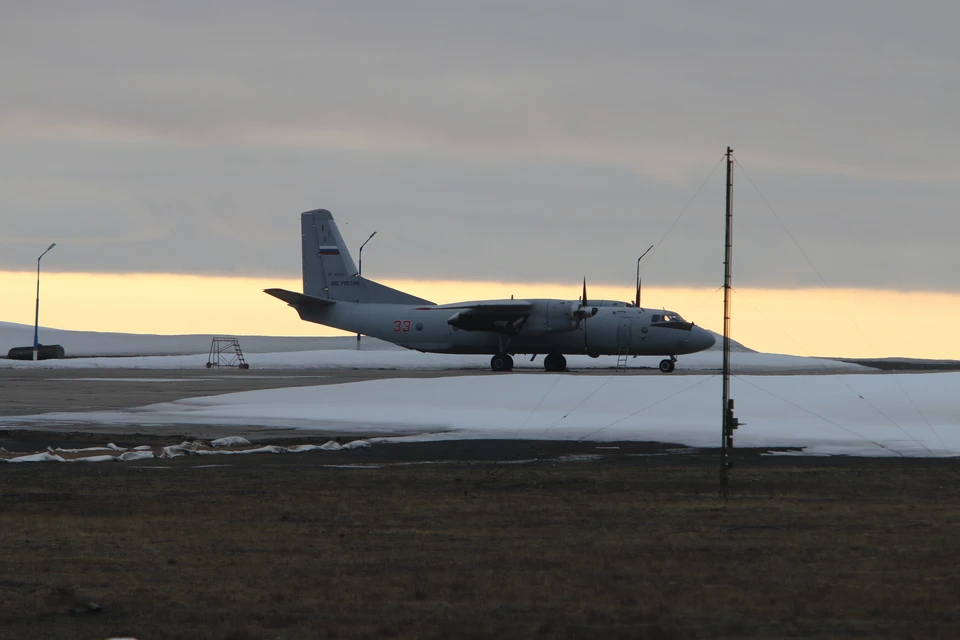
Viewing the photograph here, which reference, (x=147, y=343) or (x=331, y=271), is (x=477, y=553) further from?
(x=147, y=343)

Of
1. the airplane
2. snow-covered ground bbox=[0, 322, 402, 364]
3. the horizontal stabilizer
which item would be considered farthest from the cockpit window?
snow-covered ground bbox=[0, 322, 402, 364]

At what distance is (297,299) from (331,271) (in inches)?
133

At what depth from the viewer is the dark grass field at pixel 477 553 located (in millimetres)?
9109

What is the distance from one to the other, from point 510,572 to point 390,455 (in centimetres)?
1323

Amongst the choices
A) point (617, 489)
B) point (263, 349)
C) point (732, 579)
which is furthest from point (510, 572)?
point (263, 349)

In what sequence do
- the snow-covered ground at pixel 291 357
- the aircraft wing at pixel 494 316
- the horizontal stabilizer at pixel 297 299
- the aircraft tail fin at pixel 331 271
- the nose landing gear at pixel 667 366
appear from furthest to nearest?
the snow-covered ground at pixel 291 357, the aircraft tail fin at pixel 331 271, the horizontal stabilizer at pixel 297 299, the aircraft wing at pixel 494 316, the nose landing gear at pixel 667 366

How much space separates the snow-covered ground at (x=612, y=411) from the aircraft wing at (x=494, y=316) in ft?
75.5

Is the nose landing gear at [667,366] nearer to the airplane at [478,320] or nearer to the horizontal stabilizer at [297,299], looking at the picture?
the airplane at [478,320]

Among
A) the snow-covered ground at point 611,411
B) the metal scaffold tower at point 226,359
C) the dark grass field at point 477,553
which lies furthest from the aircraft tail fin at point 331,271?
the dark grass field at point 477,553

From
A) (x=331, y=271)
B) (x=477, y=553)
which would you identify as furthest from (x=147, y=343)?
(x=477, y=553)

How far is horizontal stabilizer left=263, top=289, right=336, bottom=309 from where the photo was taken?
6894 centimetres

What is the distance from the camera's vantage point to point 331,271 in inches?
2840

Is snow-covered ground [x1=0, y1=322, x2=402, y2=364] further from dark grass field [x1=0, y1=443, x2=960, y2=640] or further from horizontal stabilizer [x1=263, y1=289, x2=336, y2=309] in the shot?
dark grass field [x1=0, y1=443, x2=960, y2=640]

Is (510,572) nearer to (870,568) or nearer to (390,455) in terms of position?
(870,568)
